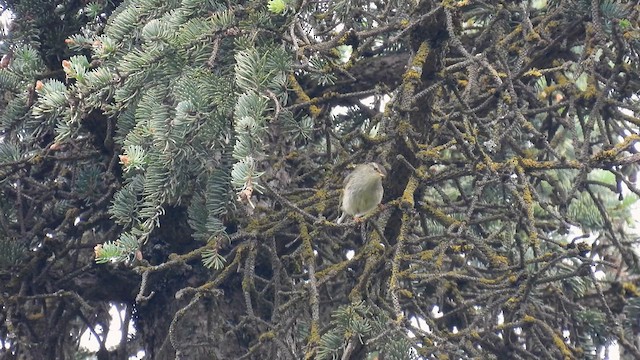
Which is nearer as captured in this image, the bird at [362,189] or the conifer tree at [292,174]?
the conifer tree at [292,174]

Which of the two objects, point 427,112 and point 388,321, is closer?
point 388,321

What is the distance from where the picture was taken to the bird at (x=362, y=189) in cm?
419

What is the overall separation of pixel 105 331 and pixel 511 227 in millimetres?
2414

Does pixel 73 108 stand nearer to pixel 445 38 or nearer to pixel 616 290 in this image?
pixel 445 38

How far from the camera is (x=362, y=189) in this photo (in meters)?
4.20

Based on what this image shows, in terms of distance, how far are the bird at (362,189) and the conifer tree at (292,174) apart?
0.06 m

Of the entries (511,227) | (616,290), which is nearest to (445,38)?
(511,227)

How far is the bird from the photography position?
419cm

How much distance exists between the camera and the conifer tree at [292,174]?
139 inches

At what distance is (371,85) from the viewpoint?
4.93 metres

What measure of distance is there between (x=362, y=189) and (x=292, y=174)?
77cm

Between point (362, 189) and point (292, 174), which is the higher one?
point (292, 174)

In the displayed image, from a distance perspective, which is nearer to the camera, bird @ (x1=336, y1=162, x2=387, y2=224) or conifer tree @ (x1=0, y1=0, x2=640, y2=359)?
conifer tree @ (x1=0, y1=0, x2=640, y2=359)

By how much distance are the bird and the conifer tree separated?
6cm
